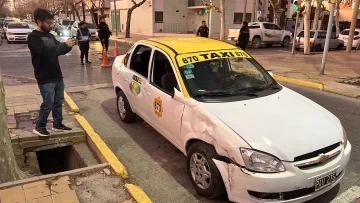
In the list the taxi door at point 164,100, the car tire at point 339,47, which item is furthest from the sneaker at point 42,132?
the car tire at point 339,47

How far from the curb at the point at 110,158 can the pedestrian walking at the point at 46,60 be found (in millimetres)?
646

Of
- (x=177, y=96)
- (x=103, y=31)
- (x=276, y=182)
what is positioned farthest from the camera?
(x=103, y=31)

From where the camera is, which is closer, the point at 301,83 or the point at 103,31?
the point at 301,83

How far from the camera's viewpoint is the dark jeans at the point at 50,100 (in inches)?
185

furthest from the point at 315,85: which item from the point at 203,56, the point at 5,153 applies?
the point at 5,153

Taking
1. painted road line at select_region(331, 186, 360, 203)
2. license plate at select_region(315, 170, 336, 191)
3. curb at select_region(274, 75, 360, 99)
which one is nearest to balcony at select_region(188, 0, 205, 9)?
curb at select_region(274, 75, 360, 99)

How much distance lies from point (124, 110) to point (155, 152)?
4.45ft

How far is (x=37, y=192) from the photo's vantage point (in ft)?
11.4

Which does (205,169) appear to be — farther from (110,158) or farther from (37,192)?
(37,192)

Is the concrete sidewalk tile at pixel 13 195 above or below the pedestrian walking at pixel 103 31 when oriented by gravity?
below

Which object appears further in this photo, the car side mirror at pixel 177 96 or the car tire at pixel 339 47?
the car tire at pixel 339 47

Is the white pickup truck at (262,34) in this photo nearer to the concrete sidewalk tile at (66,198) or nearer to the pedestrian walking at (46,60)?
the pedestrian walking at (46,60)

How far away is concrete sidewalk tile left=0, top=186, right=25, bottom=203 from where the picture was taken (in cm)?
331

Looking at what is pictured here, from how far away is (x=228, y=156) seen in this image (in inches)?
122
